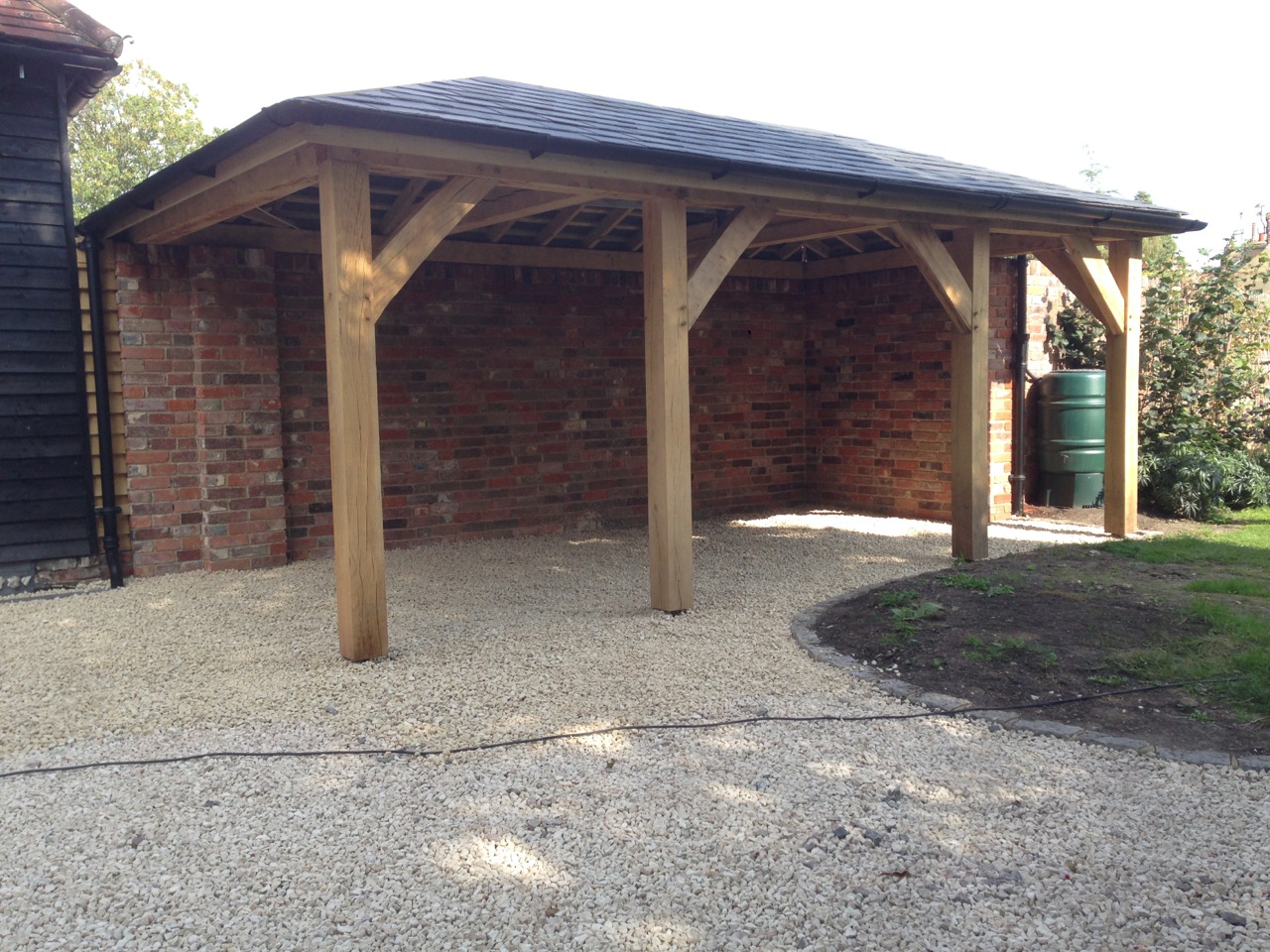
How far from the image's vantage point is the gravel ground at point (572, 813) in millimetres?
2395

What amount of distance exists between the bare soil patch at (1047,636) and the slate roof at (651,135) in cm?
234

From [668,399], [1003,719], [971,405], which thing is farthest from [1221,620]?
[668,399]

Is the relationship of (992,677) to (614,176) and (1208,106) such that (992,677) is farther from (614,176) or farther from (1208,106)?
(1208,106)

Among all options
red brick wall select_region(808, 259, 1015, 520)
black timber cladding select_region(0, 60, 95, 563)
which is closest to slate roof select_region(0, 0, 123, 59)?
black timber cladding select_region(0, 60, 95, 563)

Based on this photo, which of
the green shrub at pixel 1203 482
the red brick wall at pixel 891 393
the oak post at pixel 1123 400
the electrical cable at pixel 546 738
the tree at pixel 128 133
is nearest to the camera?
the electrical cable at pixel 546 738

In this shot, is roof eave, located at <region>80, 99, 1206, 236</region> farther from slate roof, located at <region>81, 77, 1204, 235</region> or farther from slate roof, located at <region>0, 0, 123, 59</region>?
slate roof, located at <region>0, 0, 123, 59</region>

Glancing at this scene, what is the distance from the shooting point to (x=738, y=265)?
29.8 ft

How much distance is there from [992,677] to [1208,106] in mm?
41417

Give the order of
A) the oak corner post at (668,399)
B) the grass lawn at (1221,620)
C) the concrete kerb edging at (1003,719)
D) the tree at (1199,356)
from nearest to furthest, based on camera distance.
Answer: the concrete kerb edging at (1003,719) < the grass lawn at (1221,620) < the oak corner post at (668,399) < the tree at (1199,356)

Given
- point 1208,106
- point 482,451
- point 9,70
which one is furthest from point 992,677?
point 1208,106

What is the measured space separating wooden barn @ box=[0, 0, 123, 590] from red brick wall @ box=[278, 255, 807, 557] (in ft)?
4.23

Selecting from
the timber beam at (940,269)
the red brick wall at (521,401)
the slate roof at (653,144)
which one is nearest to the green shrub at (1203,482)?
the slate roof at (653,144)

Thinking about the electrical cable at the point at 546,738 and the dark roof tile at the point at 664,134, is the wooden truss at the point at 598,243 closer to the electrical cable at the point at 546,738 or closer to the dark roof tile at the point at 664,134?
the dark roof tile at the point at 664,134

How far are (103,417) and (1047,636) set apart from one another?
18.4 feet
